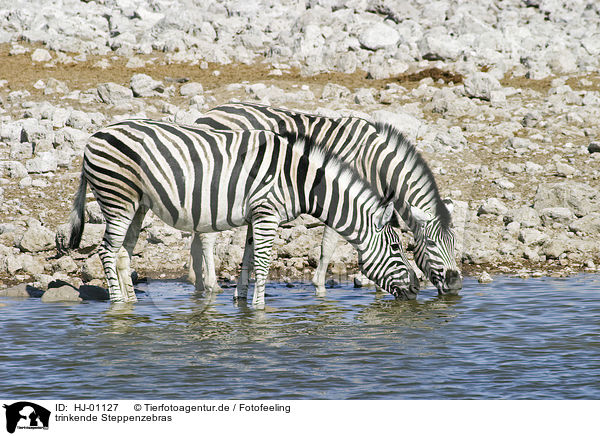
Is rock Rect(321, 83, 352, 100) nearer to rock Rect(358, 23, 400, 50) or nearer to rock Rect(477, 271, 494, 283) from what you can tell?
rock Rect(358, 23, 400, 50)

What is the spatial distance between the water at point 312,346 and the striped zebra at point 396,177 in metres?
0.51

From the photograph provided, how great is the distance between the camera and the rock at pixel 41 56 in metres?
28.2

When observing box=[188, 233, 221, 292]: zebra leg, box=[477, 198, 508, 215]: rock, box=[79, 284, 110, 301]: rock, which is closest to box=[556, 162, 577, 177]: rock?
box=[477, 198, 508, 215]: rock

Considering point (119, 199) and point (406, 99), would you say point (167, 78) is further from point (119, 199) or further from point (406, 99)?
point (119, 199)

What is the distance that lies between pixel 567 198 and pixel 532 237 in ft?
5.48

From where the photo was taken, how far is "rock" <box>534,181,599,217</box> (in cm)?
1575

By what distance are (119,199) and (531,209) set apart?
304 inches

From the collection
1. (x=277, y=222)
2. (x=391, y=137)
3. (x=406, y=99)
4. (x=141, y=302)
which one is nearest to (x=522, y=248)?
(x=391, y=137)

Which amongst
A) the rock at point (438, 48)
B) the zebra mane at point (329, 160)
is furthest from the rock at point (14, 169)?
the rock at point (438, 48)

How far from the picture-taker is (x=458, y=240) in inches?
568

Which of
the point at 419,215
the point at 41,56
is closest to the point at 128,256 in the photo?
the point at 419,215

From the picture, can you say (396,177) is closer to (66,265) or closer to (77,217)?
(77,217)

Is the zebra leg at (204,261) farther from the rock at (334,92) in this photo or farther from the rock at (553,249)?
the rock at (334,92)

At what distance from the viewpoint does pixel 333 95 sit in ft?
77.8
